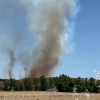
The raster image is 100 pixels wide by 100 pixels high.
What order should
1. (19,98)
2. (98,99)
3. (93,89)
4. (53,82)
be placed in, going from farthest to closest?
(53,82) → (93,89) → (98,99) → (19,98)

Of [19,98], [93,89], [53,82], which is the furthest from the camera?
[53,82]

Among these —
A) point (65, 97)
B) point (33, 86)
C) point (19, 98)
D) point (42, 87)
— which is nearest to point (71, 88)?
point (42, 87)

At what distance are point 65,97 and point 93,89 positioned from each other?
69.3m

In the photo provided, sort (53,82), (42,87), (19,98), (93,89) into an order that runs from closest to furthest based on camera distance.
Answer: (19,98), (93,89), (42,87), (53,82)

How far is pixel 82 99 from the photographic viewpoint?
7919 centimetres

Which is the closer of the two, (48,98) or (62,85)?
(48,98)

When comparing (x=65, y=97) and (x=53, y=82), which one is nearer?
(x=65, y=97)

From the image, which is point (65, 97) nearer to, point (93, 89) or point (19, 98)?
point (19, 98)

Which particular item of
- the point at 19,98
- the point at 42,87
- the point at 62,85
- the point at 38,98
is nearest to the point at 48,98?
the point at 38,98

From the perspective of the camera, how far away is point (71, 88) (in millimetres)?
153625

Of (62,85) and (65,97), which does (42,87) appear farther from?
(65,97)

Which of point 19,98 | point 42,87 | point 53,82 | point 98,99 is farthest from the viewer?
point 53,82

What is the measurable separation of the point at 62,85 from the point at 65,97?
2638 inches

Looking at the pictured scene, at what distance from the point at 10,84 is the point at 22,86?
10.5 meters
